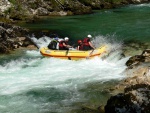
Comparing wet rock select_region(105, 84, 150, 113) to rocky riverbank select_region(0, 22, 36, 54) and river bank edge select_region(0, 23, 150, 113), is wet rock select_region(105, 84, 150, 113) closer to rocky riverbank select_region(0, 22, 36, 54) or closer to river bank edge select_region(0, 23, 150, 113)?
river bank edge select_region(0, 23, 150, 113)

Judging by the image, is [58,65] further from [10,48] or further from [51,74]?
[10,48]

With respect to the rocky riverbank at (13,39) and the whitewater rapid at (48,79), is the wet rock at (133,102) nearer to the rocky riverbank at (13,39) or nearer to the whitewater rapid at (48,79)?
the whitewater rapid at (48,79)

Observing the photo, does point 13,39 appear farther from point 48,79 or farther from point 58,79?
point 58,79

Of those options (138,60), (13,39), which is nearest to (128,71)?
(138,60)

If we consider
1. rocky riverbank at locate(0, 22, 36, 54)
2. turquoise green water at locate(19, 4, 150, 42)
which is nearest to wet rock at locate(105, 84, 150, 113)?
turquoise green water at locate(19, 4, 150, 42)

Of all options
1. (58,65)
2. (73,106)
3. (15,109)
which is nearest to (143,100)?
(73,106)

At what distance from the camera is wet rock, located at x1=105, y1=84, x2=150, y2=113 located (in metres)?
9.82

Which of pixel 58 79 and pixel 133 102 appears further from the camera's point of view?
pixel 58 79

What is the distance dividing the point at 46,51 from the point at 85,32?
8.89 m

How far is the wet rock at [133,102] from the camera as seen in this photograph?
9.82 m

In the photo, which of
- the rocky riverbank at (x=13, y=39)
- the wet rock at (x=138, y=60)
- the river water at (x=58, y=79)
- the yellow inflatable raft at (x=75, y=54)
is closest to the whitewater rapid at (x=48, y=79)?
the river water at (x=58, y=79)

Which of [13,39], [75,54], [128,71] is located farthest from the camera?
[13,39]

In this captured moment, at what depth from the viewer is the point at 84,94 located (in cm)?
1348

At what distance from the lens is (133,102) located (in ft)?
32.7
